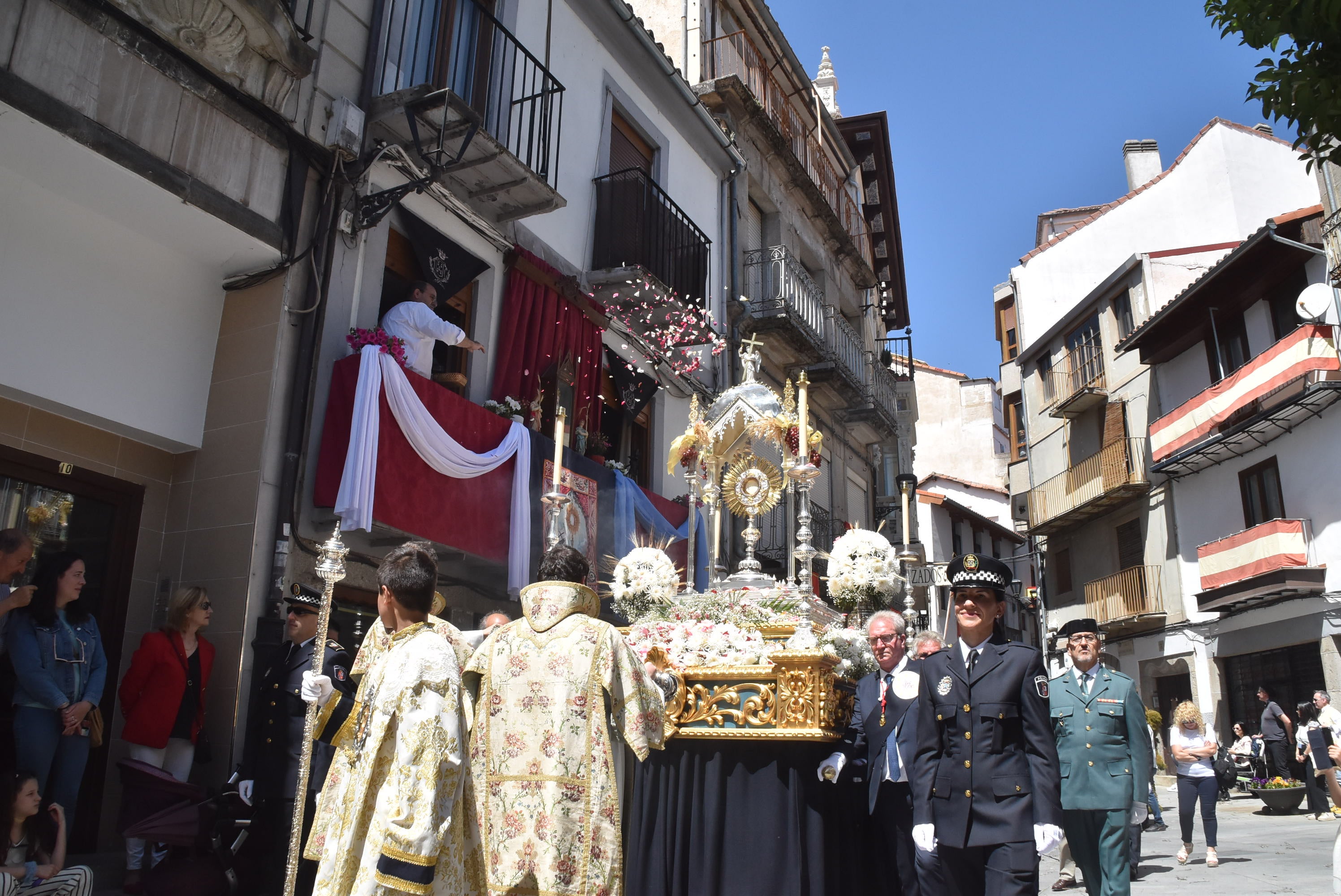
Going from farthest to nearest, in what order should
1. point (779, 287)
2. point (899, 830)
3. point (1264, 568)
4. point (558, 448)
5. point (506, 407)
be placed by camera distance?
point (1264, 568)
point (779, 287)
point (506, 407)
point (558, 448)
point (899, 830)

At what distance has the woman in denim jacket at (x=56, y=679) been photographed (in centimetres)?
539

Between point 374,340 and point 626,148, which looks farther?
point 626,148

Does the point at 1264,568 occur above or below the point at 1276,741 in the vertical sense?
above

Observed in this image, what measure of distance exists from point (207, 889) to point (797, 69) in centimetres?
1770

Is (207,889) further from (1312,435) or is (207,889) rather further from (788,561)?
(1312,435)

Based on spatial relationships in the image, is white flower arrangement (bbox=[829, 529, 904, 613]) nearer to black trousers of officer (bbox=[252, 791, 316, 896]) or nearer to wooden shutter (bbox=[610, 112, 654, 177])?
black trousers of officer (bbox=[252, 791, 316, 896])

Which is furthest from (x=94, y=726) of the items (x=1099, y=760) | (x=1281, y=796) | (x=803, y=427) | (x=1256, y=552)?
(x=1256, y=552)

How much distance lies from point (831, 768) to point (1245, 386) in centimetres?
1802

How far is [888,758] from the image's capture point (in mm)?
5172

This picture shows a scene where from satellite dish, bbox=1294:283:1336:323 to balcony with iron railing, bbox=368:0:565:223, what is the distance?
13585 mm

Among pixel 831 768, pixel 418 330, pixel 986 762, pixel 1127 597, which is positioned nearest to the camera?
pixel 986 762

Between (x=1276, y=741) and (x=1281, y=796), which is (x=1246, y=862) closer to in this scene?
(x=1281, y=796)

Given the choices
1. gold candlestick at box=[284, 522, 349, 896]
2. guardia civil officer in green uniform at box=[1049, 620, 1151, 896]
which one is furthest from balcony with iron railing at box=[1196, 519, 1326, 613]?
gold candlestick at box=[284, 522, 349, 896]

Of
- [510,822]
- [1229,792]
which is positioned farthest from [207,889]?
[1229,792]
